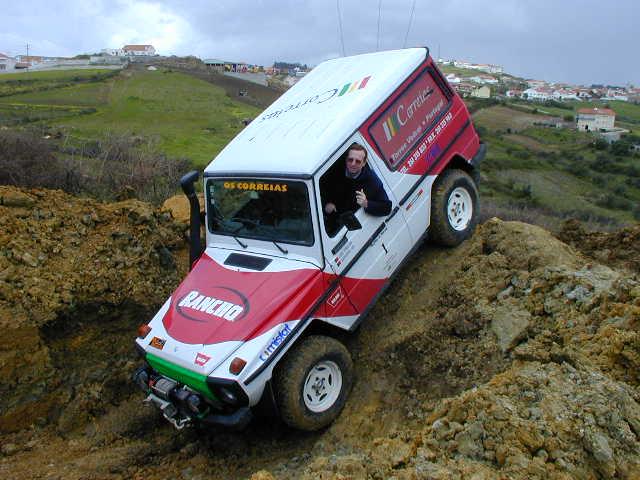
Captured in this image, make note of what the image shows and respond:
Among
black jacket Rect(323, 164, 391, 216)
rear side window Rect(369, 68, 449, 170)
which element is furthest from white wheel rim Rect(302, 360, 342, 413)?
rear side window Rect(369, 68, 449, 170)

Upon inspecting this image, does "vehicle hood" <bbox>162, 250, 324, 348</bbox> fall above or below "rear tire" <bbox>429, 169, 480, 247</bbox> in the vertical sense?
below

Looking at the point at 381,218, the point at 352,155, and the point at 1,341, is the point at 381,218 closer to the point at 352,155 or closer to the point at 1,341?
the point at 352,155

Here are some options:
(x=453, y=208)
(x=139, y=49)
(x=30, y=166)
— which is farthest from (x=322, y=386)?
(x=139, y=49)

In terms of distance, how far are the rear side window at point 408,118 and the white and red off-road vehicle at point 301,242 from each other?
0.06 feet

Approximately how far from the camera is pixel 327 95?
223 inches

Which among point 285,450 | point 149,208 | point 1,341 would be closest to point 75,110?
point 149,208

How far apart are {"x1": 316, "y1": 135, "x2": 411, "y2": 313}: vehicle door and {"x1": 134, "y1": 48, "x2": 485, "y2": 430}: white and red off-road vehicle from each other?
15mm

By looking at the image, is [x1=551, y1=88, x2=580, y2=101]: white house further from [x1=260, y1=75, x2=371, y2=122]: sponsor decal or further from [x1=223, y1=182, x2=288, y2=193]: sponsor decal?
[x1=223, y1=182, x2=288, y2=193]: sponsor decal

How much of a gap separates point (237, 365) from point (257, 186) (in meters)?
1.80

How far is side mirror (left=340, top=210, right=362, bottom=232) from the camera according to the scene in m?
4.47

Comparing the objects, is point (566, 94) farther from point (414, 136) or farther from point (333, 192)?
point (333, 192)

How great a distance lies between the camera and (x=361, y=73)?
575 centimetres

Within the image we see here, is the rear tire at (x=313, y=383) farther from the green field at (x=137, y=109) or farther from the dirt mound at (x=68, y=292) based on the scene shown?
the green field at (x=137, y=109)

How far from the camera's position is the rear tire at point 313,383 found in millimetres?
4086
